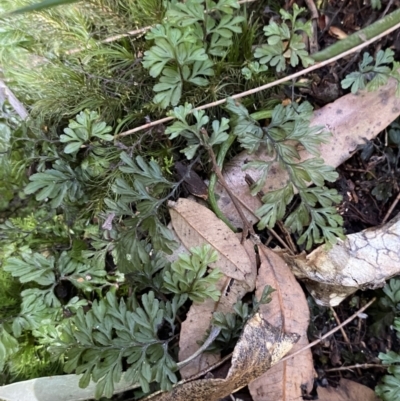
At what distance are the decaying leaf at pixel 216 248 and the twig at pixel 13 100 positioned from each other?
2.68 ft

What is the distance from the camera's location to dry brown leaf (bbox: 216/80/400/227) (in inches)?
80.0

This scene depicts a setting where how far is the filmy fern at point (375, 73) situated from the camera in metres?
1.98

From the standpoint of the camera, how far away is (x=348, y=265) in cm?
199

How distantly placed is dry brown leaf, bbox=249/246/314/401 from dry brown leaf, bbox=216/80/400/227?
24cm

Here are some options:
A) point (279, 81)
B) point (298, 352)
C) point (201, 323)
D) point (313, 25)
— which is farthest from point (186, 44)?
point (298, 352)

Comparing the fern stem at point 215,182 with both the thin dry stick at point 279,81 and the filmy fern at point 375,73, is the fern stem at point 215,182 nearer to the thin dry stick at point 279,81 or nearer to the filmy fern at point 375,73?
the thin dry stick at point 279,81

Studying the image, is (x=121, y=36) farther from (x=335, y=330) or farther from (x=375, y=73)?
(x=335, y=330)

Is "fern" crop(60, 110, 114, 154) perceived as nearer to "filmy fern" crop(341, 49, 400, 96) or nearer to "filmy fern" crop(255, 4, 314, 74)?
"filmy fern" crop(255, 4, 314, 74)

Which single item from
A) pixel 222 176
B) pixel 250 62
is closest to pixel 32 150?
pixel 222 176

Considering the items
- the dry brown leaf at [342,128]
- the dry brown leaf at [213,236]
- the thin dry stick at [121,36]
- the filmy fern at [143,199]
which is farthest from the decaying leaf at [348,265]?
the thin dry stick at [121,36]

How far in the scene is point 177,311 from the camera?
79.0 inches

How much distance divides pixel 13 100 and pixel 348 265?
65.0 inches

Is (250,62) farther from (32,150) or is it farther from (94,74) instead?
(32,150)

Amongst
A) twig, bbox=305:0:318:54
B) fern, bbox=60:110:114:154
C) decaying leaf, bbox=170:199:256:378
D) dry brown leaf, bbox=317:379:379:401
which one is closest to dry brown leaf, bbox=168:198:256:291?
decaying leaf, bbox=170:199:256:378
